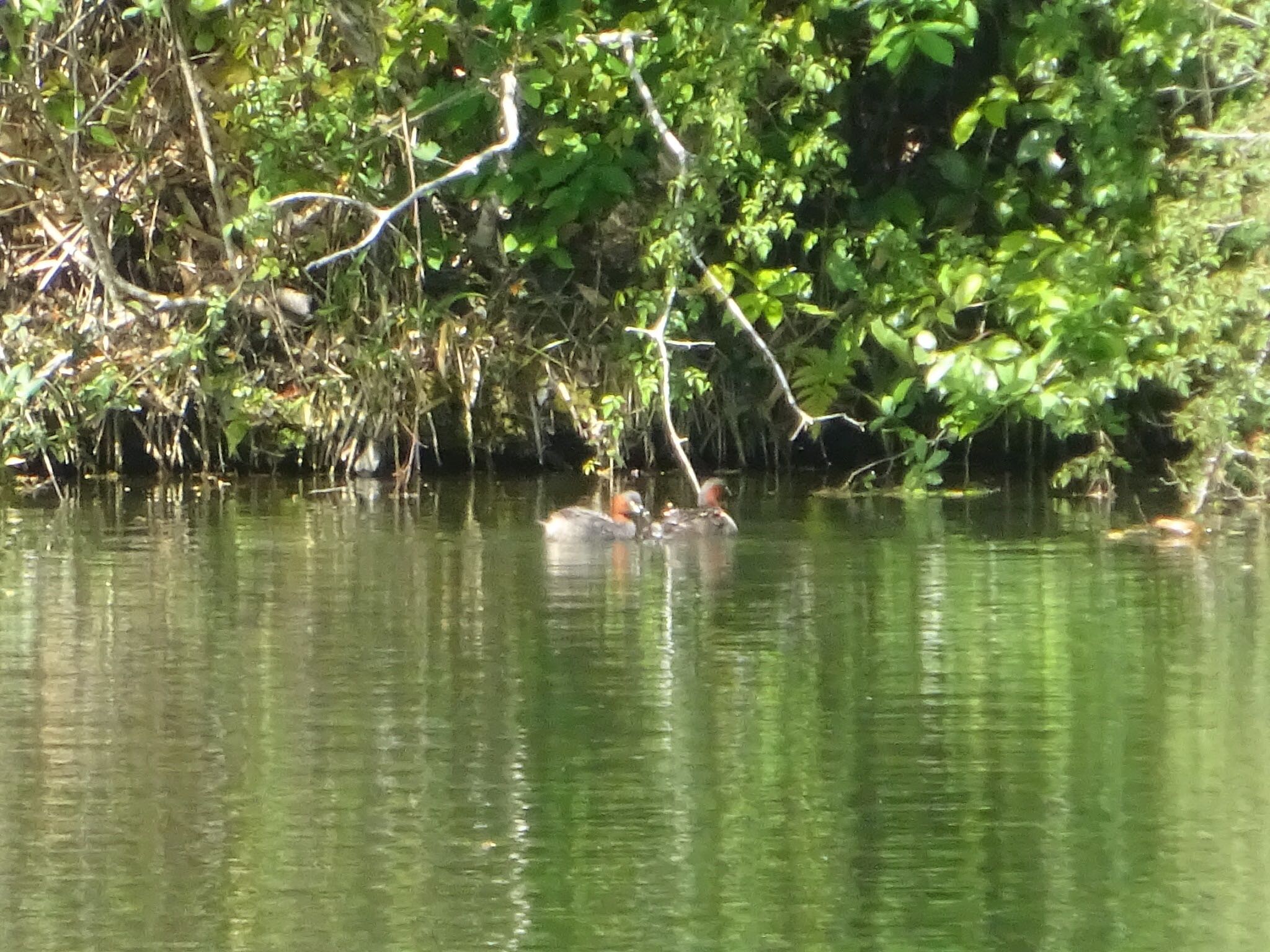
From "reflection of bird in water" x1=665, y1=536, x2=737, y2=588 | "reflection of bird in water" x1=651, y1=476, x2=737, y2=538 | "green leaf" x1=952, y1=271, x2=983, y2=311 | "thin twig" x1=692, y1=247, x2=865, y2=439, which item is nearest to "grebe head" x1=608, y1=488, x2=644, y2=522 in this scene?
"reflection of bird in water" x1=651, y1=476, x2=737, y2=538

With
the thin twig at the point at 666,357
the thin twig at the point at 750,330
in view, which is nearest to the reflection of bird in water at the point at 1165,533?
the thin twig at the point at 750,330

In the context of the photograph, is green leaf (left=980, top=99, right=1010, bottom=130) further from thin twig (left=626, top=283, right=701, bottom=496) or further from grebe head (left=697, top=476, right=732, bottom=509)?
grebe head (left=697, top=476, right=732, bottom=509)

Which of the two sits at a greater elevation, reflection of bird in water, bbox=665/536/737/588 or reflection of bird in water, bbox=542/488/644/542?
reflection of bird in water, bbox=542/488/644/542

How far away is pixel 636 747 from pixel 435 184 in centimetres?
591

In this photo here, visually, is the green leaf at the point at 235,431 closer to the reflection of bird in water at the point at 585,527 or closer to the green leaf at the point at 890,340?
the reflection of bird in water at the point at 585,527

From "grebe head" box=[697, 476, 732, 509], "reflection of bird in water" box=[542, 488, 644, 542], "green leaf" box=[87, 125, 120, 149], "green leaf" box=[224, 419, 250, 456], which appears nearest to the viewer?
"reflection of bird in water" box=[542, 488, 644, 542]

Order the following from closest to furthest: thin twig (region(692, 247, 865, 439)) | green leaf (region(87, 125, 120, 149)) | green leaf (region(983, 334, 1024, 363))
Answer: green leaf (region(983, 334, 1024, 363)), thin twig (region(692, 247, 865, 439)), green leaf (region(87, 125, 120, 149))

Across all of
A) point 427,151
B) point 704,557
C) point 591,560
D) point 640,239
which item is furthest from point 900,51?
point 591,560

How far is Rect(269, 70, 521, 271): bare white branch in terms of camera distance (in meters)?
11.8

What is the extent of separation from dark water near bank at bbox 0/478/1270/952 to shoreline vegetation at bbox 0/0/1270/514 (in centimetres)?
191

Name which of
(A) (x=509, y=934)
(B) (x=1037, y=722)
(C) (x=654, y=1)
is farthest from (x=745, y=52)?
(A) (x=509, y=934)

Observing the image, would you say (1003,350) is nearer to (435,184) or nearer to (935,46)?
(935,46)

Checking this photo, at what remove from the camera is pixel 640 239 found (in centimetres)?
1273

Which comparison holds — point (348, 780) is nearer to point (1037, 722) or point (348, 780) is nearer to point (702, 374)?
point (1037, 722)
